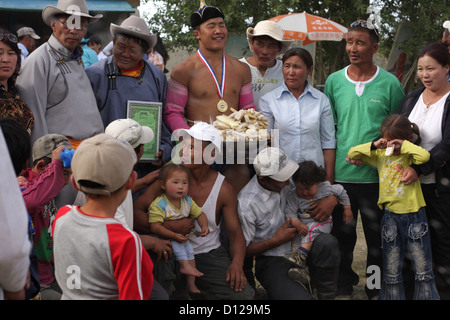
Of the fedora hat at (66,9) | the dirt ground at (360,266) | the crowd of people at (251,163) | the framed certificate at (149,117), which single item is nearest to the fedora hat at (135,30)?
the crowd of people at (251,163)

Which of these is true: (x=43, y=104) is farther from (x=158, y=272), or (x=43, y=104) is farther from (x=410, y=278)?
(x=410, y=278)

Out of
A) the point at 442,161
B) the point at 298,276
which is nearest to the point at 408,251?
the point at 442,161

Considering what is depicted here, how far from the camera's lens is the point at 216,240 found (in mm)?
4004

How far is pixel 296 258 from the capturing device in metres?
3.90

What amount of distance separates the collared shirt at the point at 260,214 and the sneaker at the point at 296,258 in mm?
118

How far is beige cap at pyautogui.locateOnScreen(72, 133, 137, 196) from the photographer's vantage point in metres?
2.32

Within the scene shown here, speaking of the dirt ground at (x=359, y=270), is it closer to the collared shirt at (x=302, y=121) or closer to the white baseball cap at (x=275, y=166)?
the white baseball cap at (x=275, y=166)

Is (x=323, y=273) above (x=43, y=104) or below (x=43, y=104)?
below

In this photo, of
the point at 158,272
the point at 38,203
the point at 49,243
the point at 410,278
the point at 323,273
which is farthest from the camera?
the point at 410,278

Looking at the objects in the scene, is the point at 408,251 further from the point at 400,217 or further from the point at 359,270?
the point at 359,270

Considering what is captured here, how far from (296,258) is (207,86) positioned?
1.61 meters

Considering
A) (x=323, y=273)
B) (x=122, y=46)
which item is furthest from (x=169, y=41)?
(x=323, y=273)

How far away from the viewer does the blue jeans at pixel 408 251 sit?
4.07m

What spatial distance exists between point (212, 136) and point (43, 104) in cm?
126
